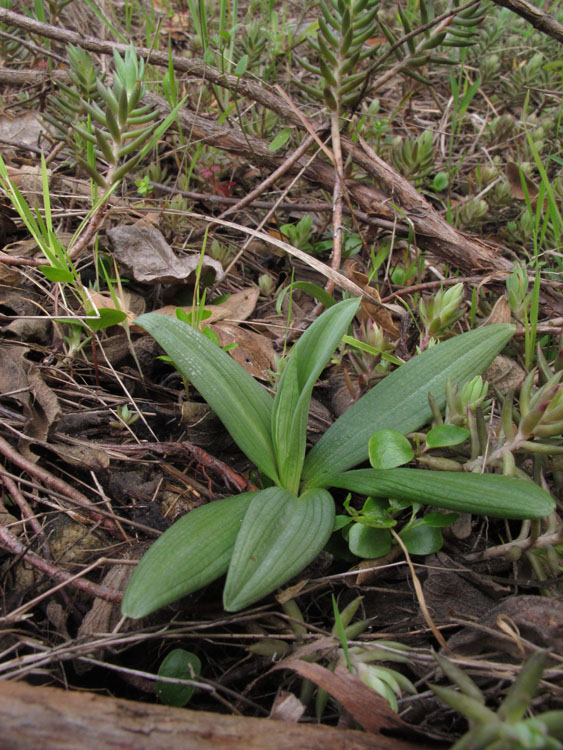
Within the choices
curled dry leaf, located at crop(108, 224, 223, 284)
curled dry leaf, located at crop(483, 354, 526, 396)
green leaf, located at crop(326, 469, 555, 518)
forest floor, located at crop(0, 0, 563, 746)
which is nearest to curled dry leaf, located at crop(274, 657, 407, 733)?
forest floor, located at crop(0, 0, 563, 746)

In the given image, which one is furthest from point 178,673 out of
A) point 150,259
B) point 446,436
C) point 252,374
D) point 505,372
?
point 150,259

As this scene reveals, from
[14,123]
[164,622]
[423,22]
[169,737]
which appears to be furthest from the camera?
[14,123]

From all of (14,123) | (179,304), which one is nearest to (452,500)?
(179,304)

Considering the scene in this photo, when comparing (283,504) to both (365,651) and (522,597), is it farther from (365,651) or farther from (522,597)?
(522,597)

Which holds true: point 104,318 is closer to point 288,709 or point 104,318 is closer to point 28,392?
point 28,392

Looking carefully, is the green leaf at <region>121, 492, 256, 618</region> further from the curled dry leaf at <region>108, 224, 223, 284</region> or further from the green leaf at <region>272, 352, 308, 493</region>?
the curled dry leaf at <region>108, 224, 223, 284</region>

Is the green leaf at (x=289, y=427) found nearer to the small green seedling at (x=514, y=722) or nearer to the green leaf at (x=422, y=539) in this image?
the green leaf at (x=422, y=539)

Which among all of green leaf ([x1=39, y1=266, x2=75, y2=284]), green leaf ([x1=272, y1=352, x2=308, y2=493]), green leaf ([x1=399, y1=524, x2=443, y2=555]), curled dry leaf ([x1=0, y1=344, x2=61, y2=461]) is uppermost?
green leaf ([x1=39, y1=266, x2=75, y2=284])
